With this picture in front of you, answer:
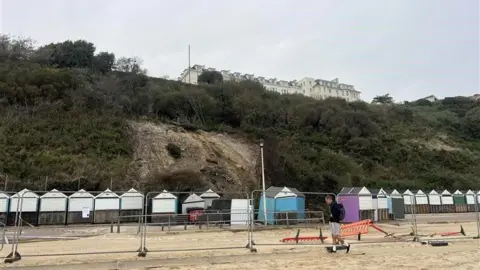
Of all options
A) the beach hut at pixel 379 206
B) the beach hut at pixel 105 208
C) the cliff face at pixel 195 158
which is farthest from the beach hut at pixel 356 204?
the beach hut at pixel 105 208

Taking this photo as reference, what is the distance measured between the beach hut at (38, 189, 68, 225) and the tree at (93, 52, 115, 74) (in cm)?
3608

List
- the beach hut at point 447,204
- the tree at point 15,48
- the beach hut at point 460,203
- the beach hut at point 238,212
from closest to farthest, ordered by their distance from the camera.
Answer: the beach hut at point 238,212 < the beach hut at point 447,204 < the beach hut at point 460,203 < the tree at point 15,48

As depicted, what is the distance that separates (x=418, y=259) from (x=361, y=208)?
15.0 m

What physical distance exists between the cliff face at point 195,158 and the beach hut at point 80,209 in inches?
352

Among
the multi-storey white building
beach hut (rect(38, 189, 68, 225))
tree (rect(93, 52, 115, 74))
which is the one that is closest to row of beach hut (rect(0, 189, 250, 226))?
beach hut (rect(38, 189, 68, 225))

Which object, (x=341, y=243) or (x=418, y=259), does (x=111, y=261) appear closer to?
(x=341, y=243)

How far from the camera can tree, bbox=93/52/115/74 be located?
57.0 metres

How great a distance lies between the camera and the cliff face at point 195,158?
35.9 metres

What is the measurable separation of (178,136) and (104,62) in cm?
2381

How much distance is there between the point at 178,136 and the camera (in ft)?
138

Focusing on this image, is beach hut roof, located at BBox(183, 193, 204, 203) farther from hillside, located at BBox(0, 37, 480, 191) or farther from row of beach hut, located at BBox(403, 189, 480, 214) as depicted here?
row of beach hut, located at BBox(403, 189, 480, 214)

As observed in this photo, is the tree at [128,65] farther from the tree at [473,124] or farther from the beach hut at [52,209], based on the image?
the tree at [473,124]

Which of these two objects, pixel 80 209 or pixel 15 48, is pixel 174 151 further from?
pixel 15 48

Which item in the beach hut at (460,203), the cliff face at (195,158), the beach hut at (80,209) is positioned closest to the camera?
the beach hut at (80,209)
